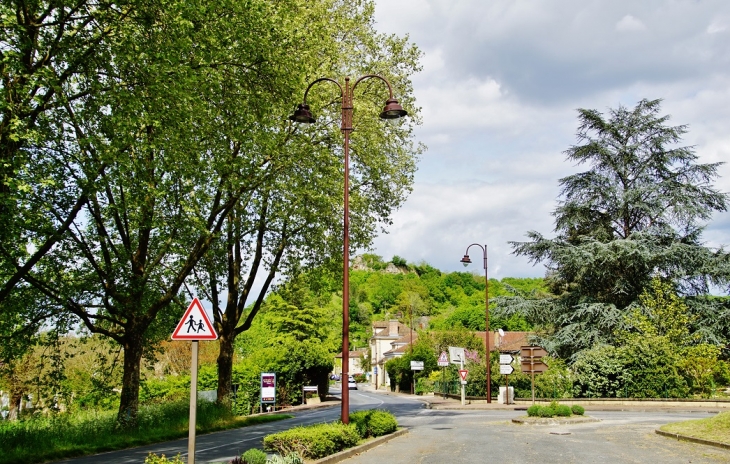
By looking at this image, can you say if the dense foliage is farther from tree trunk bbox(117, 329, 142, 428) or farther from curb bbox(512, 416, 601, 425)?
curb bbox(512, 416, 601, 425)

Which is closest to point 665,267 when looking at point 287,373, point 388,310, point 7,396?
point 287,373

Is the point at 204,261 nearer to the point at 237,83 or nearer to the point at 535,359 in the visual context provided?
the point at 237,83

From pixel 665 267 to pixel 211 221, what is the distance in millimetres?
27119

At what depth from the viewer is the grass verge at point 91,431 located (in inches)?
589

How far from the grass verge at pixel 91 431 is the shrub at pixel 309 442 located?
636 cm

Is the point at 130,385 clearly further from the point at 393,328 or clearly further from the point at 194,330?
the point at 393,328

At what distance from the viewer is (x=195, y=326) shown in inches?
361

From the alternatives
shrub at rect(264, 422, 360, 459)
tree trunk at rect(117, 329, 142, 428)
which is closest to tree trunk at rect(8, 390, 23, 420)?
tree trunk at rect(117, 329, 142, 428)

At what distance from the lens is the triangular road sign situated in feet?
29.8

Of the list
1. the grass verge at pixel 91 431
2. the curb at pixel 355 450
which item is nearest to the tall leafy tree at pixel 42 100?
the grass verge at pixel 91 431

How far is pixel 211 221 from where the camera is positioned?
21781mm

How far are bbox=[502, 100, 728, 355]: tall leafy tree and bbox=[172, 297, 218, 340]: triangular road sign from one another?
30430 mm

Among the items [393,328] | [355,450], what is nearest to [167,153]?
[355,450]

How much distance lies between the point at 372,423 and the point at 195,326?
345 inches
